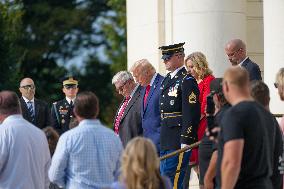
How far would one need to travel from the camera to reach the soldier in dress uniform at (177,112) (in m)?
14.0

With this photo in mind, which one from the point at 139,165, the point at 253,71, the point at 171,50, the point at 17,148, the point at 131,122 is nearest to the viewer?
the point at 139,165

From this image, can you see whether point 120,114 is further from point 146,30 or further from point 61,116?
point 146,30

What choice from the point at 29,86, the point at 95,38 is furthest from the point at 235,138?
the point at 95,38

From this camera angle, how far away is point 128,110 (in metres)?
15.3

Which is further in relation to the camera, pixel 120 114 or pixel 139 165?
pixel 120 114

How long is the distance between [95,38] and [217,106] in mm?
39105

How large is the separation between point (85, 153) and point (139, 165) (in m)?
1.82

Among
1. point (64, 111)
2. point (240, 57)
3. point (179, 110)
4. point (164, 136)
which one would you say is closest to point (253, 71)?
point (240, 57)

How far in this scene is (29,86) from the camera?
18391mm

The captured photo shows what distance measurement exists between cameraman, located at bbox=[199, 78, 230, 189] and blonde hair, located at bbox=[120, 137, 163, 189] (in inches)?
56.3

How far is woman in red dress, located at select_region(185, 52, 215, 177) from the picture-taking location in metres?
14.2

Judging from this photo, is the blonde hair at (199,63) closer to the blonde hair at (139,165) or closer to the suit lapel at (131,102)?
the suit lapel at (131,102)

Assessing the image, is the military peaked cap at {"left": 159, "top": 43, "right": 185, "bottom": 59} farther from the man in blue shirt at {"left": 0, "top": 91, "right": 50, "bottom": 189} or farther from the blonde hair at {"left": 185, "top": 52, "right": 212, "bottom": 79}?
the man in blue shirt at {"left": 0, "top": 91, "right": 50, "bottom": 189}

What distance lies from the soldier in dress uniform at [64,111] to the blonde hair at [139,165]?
8.93 metres
